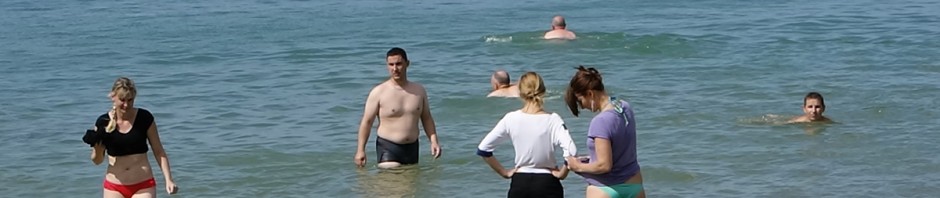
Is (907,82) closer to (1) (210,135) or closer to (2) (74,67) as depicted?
(1) (210,135)

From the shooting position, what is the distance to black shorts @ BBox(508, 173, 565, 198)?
7.53 m

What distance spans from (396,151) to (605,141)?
13.5ft

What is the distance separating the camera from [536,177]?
24.7 ft

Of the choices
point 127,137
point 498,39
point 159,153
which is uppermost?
point 498,39

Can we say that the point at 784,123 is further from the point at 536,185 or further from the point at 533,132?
the point at 533,132

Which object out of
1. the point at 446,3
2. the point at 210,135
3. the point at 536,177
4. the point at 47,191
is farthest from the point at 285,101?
the point at 446,3

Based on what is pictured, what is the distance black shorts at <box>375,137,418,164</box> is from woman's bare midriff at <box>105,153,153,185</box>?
2835 millimetres

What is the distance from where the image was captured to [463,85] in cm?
1848

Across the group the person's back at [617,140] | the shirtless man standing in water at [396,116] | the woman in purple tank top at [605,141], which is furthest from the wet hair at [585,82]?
the shirtless man standing in water at [396,116]

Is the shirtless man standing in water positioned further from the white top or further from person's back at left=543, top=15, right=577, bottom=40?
person's back at left=543, top=15, right=577, bottom=40

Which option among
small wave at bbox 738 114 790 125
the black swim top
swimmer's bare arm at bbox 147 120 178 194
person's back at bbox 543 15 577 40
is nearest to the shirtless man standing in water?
swimmer's bare arm at bbox 147 120 178 194

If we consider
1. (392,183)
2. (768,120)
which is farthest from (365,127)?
(768,120)

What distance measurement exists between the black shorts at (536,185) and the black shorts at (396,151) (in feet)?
10.8

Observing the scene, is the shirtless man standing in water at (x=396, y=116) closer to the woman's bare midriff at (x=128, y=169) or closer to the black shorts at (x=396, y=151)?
the black shorts at (x=396, y=151)
